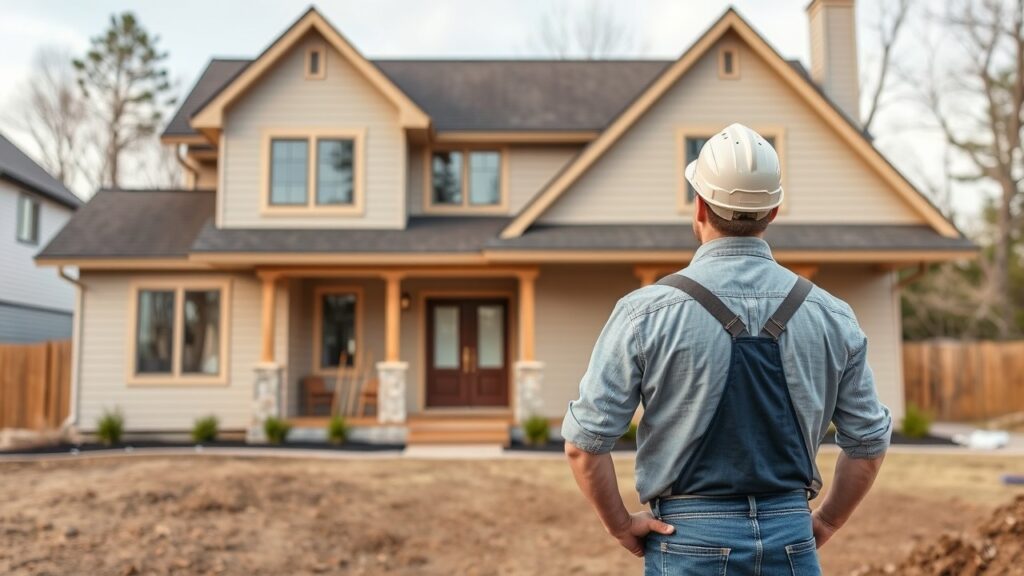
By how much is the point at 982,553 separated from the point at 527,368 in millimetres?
8296

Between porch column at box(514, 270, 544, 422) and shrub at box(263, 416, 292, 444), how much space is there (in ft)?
11.9

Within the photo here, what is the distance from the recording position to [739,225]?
187 centimetres

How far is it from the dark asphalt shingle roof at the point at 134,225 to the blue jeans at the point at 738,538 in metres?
12.5

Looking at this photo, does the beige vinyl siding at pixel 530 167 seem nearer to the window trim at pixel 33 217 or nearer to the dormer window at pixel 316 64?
the dormer window at pixel 316 64

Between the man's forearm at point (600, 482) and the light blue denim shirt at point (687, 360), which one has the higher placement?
the light blue denim shirt at point (687, 360)

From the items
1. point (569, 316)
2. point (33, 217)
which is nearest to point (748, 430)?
point (569, 316)

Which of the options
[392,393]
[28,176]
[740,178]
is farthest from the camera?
[28,176]

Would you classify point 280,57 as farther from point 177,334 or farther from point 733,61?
point 733,61

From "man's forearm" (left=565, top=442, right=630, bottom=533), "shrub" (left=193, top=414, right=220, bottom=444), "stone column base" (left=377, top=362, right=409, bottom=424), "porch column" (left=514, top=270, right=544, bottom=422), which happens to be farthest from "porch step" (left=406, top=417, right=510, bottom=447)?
"man's forearm" (left=565, top=442, right=630, bottom=533)

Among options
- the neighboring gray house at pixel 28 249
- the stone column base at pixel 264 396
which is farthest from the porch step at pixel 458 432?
the neighboring gray house at pixel 28 249

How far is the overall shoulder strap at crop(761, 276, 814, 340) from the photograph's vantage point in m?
1.75

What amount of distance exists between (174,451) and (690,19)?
70.4ft

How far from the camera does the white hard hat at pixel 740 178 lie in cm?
181

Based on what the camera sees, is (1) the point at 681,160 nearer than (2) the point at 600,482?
No
